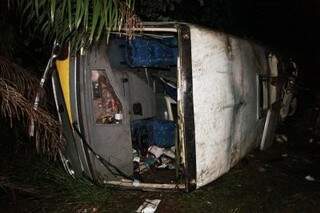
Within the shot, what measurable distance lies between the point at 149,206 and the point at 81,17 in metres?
2.23

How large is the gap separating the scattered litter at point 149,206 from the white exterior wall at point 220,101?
2.13 feet

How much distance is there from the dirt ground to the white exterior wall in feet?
1.28

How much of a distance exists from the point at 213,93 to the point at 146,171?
1.37 metres

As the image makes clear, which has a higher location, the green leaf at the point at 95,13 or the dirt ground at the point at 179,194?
the green leaf at the point at 95,13

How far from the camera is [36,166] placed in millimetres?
5453

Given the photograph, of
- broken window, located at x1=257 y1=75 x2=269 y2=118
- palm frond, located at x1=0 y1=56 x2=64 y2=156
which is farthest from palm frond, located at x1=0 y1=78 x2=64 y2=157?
broken window, located at x1=257 y1=75 x2=269 y2=118

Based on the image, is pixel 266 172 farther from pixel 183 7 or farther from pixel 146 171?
pixel 183 7

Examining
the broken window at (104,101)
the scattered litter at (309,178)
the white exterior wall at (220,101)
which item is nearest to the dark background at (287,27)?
the white exterior wall at (220,101)

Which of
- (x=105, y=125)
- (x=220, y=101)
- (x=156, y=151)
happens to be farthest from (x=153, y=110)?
(x=220, y=101)

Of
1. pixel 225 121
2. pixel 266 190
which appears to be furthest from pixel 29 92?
pixel 266 190

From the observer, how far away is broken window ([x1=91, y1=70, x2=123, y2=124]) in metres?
4.69

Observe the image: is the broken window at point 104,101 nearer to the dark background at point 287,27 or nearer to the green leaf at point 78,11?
the green leaf at point 78,11

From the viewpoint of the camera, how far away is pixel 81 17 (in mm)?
3758

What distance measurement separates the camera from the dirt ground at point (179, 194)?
4746 millimetres
